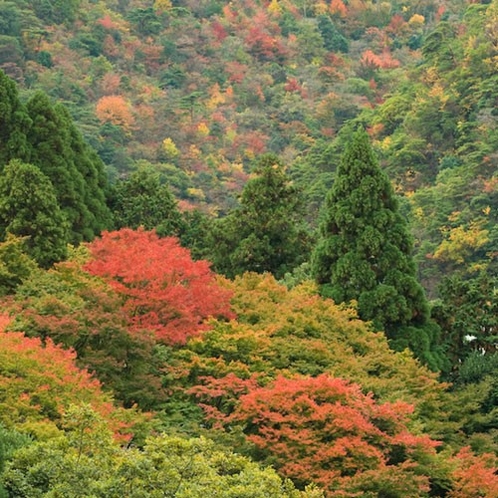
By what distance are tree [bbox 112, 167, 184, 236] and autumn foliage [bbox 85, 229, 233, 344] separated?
969 centimetres

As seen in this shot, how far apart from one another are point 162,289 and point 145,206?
44.2 ft

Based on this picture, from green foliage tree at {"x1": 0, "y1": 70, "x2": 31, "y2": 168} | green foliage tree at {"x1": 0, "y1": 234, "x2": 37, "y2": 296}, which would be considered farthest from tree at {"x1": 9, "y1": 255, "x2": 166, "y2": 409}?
green foliage tree at {"x1": 0, "y1": 70, "x2": 31, "y2": 168}

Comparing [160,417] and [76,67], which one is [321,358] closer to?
[160,417]

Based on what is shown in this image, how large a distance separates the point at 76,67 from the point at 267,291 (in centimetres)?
5263

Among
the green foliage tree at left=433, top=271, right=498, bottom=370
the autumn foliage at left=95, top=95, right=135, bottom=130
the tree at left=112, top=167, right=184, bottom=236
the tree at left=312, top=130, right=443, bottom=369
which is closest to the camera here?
the tree at left=312, top=130, right=443, bottom=369

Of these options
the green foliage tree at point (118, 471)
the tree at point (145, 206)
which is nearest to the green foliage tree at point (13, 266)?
the green foliage tree at point (118, 471)

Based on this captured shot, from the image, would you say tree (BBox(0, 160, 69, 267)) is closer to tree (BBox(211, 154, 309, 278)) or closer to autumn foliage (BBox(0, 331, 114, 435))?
tree (BBox(211, 154, 309, 278))

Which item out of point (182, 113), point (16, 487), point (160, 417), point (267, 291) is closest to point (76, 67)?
point (182, 113)

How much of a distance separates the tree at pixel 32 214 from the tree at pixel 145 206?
8732mm

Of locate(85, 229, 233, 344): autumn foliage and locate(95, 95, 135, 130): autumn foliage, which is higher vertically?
locate(85, 229, 233, 344): autumn foliage

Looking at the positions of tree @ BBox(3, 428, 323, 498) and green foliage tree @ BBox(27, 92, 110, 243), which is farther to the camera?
green foliage tree @ BBox(27, 92, 110, 243)

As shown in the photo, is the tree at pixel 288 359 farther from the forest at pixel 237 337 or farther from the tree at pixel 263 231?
the tree at pixel 263 231

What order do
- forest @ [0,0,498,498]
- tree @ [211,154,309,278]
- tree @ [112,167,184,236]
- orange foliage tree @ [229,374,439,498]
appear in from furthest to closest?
tree @ [112,167,184,236]
tree @ [211,154,309,278]
orange foliage tree @ [229,374,439,498]
forest @ [0,0,498,498]

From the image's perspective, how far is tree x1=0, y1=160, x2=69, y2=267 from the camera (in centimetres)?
2656
